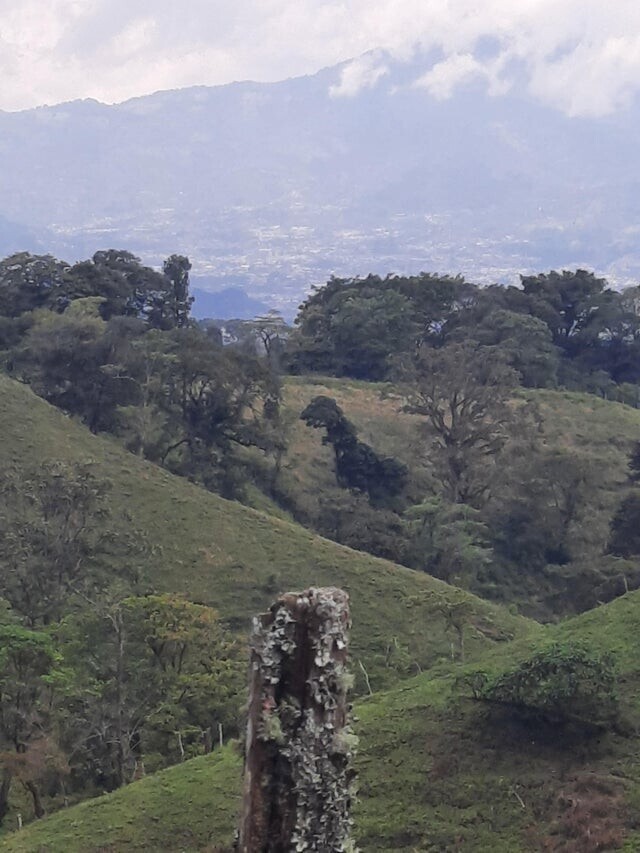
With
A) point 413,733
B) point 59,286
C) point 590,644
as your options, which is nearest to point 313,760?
point 413,733

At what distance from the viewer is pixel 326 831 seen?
408cm

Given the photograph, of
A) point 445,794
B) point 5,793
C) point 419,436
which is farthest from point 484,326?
point 445,794

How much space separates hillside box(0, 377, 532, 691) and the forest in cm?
9

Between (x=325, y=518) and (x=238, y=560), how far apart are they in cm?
732

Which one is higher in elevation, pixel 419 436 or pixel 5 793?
pixel 419 436

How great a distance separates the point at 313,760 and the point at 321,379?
4020 centimetres

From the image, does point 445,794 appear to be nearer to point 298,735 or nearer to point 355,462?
point 298,735

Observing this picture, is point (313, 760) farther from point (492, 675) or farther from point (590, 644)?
point (590, 644)

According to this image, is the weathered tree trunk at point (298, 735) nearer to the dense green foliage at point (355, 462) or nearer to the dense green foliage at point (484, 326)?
the dense green foliage at point (355, 462)

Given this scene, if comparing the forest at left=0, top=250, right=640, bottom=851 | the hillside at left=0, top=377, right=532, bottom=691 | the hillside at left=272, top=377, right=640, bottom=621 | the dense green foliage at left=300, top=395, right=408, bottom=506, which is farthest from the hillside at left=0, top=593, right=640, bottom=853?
the dense green foliage at left=300, top=395, right=408, bottom=506

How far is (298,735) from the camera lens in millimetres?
4078

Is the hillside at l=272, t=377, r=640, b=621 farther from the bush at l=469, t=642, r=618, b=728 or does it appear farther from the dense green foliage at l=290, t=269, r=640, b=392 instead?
the bush at l=469, t=642, r=618, b=728

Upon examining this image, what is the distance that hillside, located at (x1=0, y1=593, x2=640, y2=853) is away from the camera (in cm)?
1061

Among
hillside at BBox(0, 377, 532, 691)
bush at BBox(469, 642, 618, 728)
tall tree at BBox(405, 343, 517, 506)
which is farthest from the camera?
tall tree at BBox(405, 343, 517, 506)
